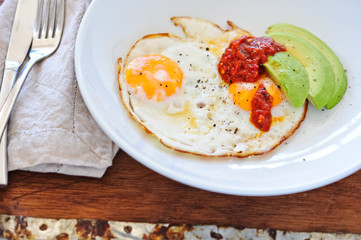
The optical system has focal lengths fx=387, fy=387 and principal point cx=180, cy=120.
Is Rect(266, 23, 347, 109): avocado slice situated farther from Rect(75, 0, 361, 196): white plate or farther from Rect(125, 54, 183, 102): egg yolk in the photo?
Rect(125, 54, 183, 102): egg yolk

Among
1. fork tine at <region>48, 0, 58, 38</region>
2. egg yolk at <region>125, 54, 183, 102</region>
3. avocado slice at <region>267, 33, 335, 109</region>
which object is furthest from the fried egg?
fork tine at <region>48, 0, 58, 38</region>

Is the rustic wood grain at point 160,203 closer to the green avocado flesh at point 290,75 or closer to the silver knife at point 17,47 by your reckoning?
the silver knife at point 17,47

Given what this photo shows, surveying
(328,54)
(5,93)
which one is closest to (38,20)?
(5,93)

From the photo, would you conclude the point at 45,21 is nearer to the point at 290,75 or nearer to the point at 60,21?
the point at 60,21

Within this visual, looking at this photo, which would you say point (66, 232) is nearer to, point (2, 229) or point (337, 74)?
point (2, 229)

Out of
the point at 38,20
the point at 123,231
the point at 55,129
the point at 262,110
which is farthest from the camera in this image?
the point at 38,20

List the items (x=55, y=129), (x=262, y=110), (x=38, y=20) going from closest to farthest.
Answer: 1. (x=55, y=129)
2. (x=262, y=110)
3. (x=38, y=20)
